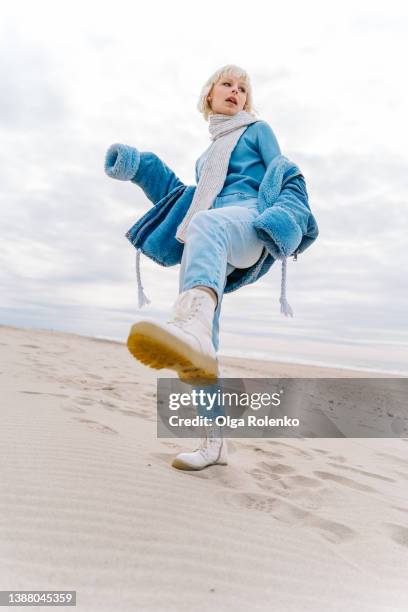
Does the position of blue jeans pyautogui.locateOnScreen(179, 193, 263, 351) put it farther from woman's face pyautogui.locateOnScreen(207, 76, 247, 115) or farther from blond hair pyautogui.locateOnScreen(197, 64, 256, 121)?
blond hair pyautogui.locateOnScreen(197, 64, 256, 121)

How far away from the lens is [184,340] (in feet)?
A: 5.33

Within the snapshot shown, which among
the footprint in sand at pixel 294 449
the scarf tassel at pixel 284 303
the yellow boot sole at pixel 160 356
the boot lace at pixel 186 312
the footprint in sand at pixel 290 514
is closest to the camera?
the yellow boot sole at pixel 160 356

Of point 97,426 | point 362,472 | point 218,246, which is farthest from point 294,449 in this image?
point 218,246

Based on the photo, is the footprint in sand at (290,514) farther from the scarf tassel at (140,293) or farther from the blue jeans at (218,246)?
the scarf tassel at (140,293)

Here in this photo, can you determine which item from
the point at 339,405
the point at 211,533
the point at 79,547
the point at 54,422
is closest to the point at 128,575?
the point at 79,547

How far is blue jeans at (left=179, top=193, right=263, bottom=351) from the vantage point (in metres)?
1.90

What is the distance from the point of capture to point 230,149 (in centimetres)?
273

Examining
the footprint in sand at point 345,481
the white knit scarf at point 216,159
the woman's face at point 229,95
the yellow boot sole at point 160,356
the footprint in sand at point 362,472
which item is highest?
the woman's face at point 229,95

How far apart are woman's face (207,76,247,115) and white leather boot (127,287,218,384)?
1.64 metres

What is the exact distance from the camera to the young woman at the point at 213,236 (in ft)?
5.39

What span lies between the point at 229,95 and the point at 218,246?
4.82 feet

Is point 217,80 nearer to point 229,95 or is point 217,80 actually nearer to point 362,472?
point 229,95

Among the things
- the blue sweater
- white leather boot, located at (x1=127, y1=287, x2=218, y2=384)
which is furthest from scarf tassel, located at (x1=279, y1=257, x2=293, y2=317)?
white leather boot, located at (x1=127, y1=287, x2=218, y2=384)

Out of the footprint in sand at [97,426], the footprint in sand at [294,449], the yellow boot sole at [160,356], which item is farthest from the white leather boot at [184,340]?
the footprint in sand at [294,449]
